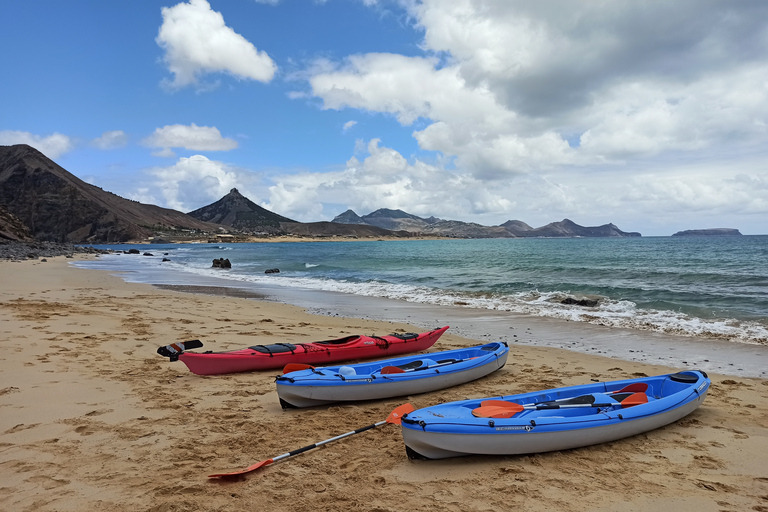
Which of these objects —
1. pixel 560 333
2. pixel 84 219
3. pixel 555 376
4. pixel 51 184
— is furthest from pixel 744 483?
pixel 51 184

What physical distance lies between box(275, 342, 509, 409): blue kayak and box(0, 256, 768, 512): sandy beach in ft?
0.57

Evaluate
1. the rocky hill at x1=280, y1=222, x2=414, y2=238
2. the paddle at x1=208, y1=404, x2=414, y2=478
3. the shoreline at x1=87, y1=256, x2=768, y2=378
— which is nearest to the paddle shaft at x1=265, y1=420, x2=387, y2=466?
the paddle at x1=208, y1=404, x2=414, y2=478

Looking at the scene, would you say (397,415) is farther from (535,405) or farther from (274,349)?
(274,349)

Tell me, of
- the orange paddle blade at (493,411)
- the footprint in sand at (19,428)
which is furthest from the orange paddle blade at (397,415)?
the footprint in sand at (19,428)

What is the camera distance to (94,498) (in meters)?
3.49

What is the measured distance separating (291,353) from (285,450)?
3002 millimetres

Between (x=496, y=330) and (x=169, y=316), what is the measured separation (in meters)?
8.98

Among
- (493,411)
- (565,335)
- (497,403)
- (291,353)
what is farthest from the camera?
(565,335)

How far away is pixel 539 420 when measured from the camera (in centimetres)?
448

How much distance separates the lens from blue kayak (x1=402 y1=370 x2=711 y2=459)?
4312 mm

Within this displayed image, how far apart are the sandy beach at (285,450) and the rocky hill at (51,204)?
12087 centimetres

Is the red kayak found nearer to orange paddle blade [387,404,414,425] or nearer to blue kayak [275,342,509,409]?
blue kayak [275,342,509,409]

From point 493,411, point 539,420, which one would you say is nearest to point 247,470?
point 493,411

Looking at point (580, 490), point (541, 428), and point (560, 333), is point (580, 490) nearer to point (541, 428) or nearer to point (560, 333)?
point (541, 428)
